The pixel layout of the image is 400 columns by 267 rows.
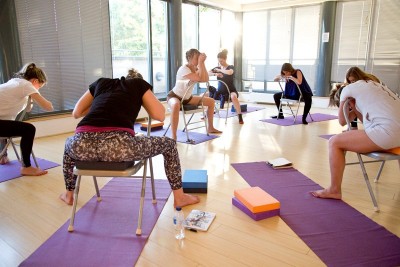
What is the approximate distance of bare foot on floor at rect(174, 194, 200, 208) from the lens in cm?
226

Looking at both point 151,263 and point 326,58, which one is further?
point 326,58

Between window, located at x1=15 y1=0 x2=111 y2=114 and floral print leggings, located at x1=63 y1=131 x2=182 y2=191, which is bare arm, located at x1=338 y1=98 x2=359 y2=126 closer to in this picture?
floral print leggings, located at x1=63 y1=131 x2=182 y2=191

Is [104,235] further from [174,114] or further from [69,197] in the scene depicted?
[174,114]

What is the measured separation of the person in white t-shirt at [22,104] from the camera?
282 centimetres

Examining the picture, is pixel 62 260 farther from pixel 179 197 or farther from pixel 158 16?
pixel 158 16

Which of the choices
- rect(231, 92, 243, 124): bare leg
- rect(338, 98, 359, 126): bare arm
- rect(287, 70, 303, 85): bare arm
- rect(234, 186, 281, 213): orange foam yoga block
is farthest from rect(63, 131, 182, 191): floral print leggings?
rect(287, 70, 303, 85): bare arm

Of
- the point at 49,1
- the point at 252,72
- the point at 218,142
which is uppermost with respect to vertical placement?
the point at 49,1

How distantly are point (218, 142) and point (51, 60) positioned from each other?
8.93ft

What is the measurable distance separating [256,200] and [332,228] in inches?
20.1

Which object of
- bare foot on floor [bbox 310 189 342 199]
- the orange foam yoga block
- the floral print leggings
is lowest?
bare foot on floor [bbox 310 189 342 199]

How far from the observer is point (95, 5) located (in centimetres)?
498

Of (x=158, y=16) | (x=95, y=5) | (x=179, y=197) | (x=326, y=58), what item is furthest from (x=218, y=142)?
(x=326, y=58)

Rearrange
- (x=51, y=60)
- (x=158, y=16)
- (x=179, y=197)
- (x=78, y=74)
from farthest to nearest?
1. (x=158, y=16)
2. (x=78, y=74)
3. (x=51, y=60)
4. (x=179, y=197)

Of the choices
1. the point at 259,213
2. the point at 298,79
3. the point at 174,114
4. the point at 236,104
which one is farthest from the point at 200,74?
the point at 259,213
